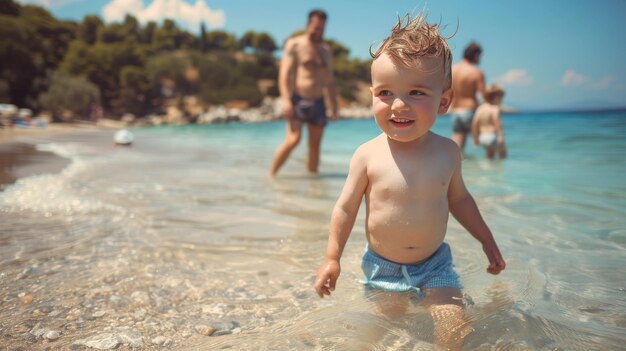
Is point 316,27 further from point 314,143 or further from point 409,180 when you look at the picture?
point 409,180

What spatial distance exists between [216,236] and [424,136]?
1.63 metres

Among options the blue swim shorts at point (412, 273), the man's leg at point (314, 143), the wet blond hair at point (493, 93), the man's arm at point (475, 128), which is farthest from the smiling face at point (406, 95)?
the wet blond hair at point (493, 93)

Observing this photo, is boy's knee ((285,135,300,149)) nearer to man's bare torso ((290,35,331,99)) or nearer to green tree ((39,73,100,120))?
man's bare torso ((290,35,331,99))

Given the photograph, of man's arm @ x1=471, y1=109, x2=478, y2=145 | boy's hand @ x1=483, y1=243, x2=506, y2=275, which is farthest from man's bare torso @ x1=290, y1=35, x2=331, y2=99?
boy's hand @ x1=483, y1=243, x2=506, y2=275

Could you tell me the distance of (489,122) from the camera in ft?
24.2

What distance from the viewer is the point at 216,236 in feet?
9.48

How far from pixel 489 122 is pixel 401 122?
633cm

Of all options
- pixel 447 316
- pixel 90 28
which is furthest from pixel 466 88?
pixel 90 28

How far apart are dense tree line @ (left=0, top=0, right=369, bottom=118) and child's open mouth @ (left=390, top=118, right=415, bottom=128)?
29272 mm

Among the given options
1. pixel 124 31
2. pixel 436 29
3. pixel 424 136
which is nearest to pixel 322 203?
pixel 424 136

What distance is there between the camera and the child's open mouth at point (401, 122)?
166 centimetres

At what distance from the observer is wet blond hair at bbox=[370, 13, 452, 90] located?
5.26ft

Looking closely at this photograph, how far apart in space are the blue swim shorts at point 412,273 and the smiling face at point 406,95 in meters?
0.54

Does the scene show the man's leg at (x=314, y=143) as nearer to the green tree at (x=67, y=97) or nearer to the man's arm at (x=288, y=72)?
Result: the man's arm at (x=288, y=72)
